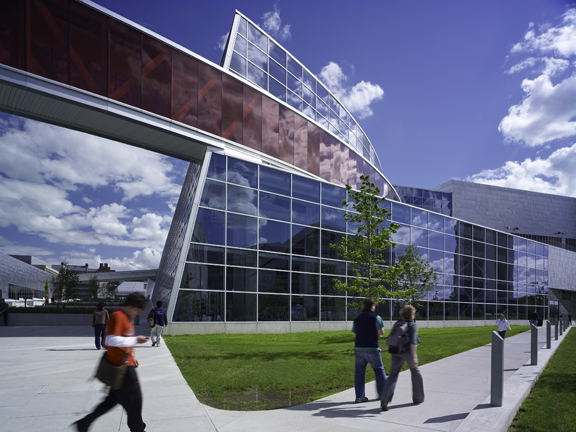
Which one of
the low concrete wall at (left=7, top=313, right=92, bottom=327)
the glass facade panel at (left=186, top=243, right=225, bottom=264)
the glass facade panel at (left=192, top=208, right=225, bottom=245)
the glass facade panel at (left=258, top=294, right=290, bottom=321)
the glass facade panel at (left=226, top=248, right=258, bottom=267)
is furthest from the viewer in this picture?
the low concrete wall at (left=7, top=313, right=92, bottom=327)

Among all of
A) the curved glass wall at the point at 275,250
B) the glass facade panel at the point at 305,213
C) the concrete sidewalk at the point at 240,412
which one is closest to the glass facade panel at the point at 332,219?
the curved glass wall at the point at 275,250

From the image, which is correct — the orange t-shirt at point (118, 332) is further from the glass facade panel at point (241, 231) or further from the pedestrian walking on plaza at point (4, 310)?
the pedestrian walking on plaza at point (4, 310)

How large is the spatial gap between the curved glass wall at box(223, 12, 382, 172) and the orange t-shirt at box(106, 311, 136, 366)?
23.3 meters

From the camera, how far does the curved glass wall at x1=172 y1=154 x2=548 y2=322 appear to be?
69.6ft

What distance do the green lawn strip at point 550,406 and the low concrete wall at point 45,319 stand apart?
26733 mm

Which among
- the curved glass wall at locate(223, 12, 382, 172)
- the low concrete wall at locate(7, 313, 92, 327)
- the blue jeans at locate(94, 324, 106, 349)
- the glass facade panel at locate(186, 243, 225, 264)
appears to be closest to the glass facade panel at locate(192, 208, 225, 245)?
the glass facade panel at locate(186, 243, 225, 264)

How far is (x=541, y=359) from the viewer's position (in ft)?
42.0

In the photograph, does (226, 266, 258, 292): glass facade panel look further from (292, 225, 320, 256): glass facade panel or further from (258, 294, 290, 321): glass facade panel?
(292, 225, 320, 256): glass facade panel

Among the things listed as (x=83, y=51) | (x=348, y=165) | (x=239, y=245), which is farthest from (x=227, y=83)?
(x=348, y=165)

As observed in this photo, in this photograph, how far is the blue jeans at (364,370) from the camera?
7094mm

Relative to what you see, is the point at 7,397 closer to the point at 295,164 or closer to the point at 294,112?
the point at 295,164

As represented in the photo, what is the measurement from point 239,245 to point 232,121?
7.81m

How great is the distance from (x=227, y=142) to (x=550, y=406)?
2090cm

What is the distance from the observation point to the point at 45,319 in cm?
2733
